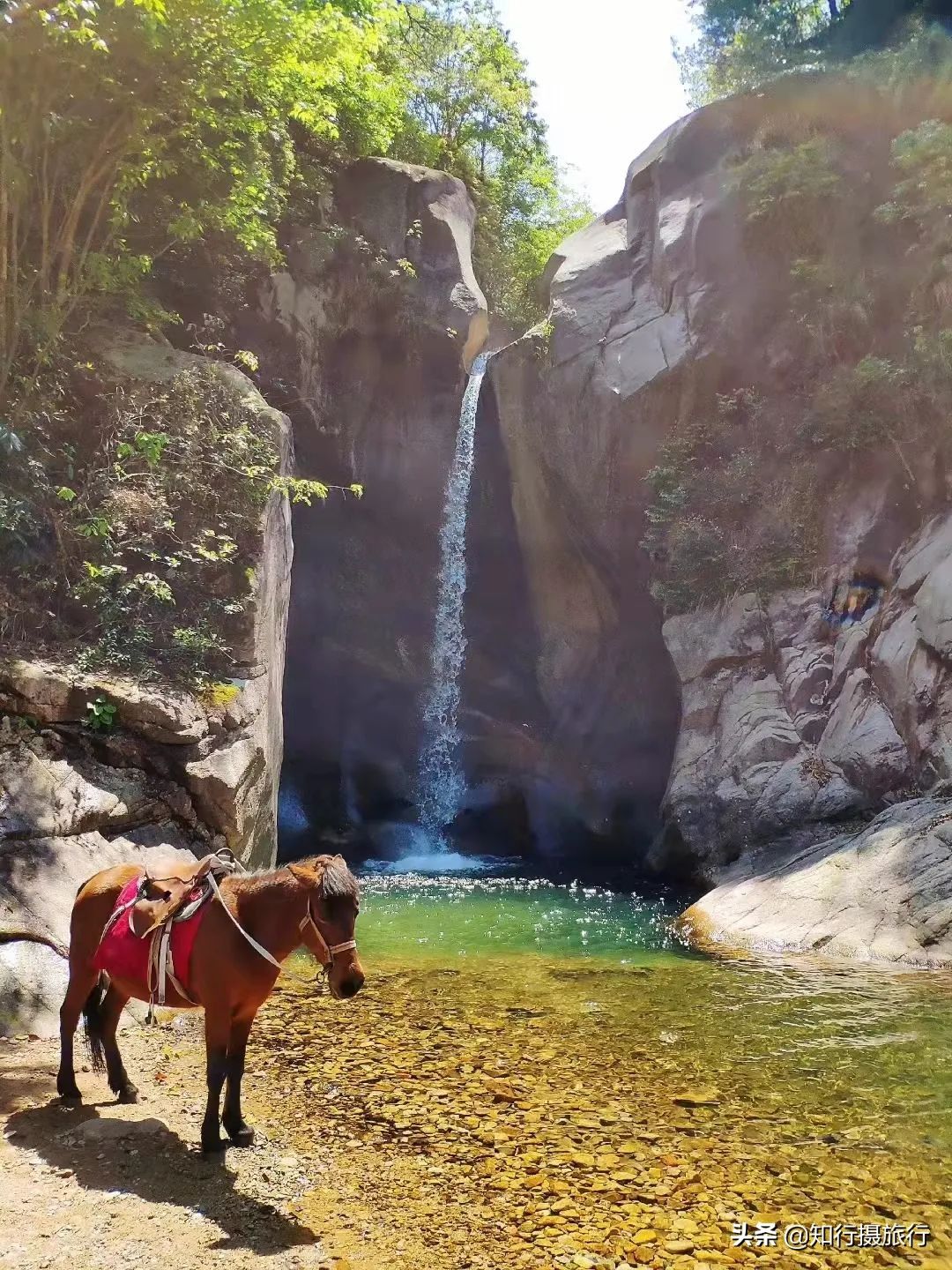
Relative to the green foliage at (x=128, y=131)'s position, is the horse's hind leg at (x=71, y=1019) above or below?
below

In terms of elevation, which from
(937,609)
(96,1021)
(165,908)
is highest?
(937,609)

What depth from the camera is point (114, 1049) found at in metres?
5.04

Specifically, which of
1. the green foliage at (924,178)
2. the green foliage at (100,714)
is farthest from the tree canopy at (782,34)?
the green foliage at (100,714)

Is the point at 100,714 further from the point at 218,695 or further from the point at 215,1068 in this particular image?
the point at 215,1068

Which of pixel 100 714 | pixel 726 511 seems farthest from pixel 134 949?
pixel 726 511

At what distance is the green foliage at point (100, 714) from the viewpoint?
845 cm

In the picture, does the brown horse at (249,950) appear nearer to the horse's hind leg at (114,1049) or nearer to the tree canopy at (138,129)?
the horse's hind leg at (114,1049)

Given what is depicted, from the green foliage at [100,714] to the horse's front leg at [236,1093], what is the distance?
4900 millimetres

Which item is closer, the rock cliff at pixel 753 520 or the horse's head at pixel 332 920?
the horse's head at pixel 332 920

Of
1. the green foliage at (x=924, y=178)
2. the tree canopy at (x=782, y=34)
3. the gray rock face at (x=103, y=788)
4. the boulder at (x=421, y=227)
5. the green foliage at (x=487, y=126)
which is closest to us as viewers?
the gray rock face at (x=103, y=788)

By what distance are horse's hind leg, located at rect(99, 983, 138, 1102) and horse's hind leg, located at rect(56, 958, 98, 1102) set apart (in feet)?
0.43

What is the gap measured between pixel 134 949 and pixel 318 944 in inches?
49.5

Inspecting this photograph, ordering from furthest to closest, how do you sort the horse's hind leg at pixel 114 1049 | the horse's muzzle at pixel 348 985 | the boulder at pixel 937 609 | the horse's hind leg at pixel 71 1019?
1. the boulder at pixel 937 609
2. the horse's hind leg at pixel 114 1049
3. the horse's hind leg at pixel 71 1019
4. the horse's muzzle at pixel 348 985

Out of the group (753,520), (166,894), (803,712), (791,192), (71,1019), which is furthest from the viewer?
(791,192)
